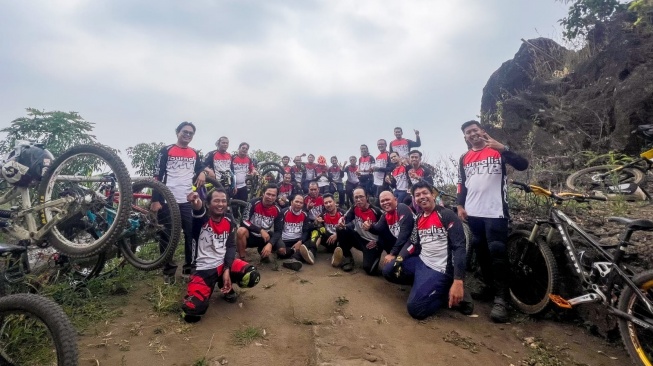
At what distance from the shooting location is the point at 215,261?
411cm

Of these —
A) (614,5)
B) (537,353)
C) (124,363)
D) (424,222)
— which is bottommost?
(124,363)

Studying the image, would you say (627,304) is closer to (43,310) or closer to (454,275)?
(454,275)

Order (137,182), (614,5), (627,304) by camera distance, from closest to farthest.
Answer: (627,304) < (137,182) < (614,5)

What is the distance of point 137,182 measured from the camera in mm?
4160

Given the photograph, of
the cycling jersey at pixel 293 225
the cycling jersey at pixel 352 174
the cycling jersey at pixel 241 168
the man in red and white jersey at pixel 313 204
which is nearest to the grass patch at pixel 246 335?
the cycling jersey at pixel 293 225

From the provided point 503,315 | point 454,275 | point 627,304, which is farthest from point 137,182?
point 627,304

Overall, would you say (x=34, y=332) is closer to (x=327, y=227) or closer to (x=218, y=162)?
(x=327, y=227)

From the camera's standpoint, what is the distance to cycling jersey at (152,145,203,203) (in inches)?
184

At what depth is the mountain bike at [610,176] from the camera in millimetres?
5496

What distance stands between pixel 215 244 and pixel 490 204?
10.8 feet

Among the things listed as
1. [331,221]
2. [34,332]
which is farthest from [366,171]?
[34,332]

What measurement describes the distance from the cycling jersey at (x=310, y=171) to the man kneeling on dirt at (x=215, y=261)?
19.6 ft

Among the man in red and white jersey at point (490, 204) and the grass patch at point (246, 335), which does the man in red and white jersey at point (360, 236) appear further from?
the grass patch at point (246, 335)

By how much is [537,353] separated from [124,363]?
359 centimetres
